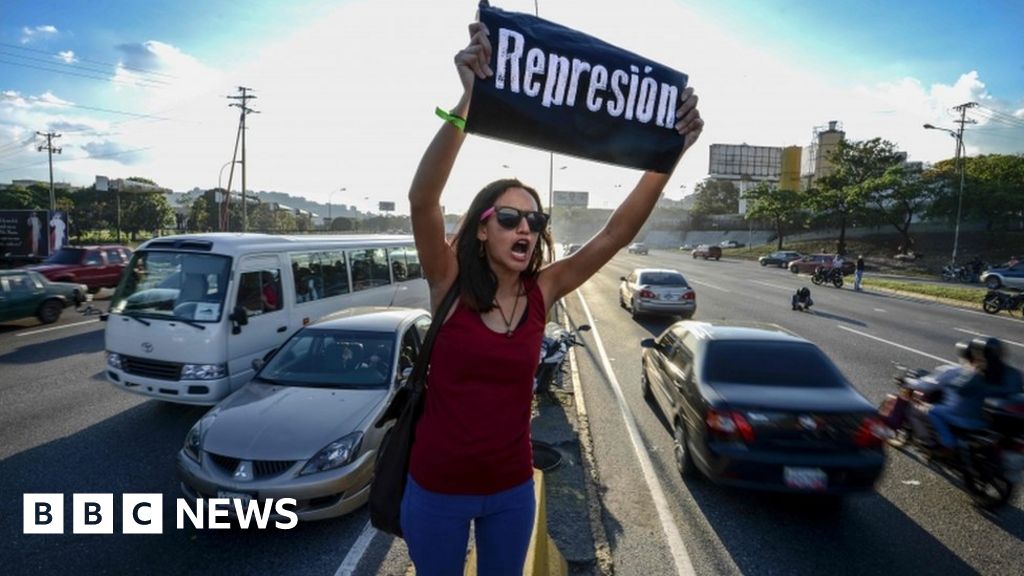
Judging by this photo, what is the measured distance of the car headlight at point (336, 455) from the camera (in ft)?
14.8

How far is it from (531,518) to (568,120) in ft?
5.15

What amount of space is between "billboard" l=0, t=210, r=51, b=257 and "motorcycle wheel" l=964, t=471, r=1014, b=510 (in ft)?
103

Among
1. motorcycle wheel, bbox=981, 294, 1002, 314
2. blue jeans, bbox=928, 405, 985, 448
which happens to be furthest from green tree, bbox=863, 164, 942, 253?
blue jeans, bbox=928, 405, 985, 448

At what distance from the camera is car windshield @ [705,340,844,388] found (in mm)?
5477

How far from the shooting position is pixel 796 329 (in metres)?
14.9

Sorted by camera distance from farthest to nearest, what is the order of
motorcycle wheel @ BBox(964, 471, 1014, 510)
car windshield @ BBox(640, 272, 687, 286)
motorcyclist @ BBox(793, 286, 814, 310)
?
motorcyclist @ BBox(793, 286, 814, 310) → car windshield @ BBox(640, 272, 687, 286) → motorcycle wheel @ BBox(964, 471, 1014, 510)

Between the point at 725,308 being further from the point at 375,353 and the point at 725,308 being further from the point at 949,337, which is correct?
the point at 375,353

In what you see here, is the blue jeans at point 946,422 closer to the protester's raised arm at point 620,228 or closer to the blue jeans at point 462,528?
the protester's raised arm at point 620,228

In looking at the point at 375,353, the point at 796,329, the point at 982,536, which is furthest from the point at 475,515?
the point at 796,329

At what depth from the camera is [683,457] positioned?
5699 millimetres

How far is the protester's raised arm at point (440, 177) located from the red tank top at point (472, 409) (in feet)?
0.58

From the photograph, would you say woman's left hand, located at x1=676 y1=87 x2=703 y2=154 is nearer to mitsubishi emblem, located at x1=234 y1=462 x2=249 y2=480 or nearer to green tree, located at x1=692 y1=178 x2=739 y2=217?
mitsubishi emblem, located at x1=234 y1=462 x2=249 y2=480

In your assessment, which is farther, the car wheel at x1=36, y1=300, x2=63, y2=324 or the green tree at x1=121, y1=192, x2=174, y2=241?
the green tree at x1=121, y1=192, x2=174, y2=241

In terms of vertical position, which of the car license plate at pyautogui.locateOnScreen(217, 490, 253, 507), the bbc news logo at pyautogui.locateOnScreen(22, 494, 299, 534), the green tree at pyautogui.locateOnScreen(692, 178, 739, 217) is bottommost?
the bbc news logo at pyautogui.locateOnScreen(22, 494, 299, 534)
